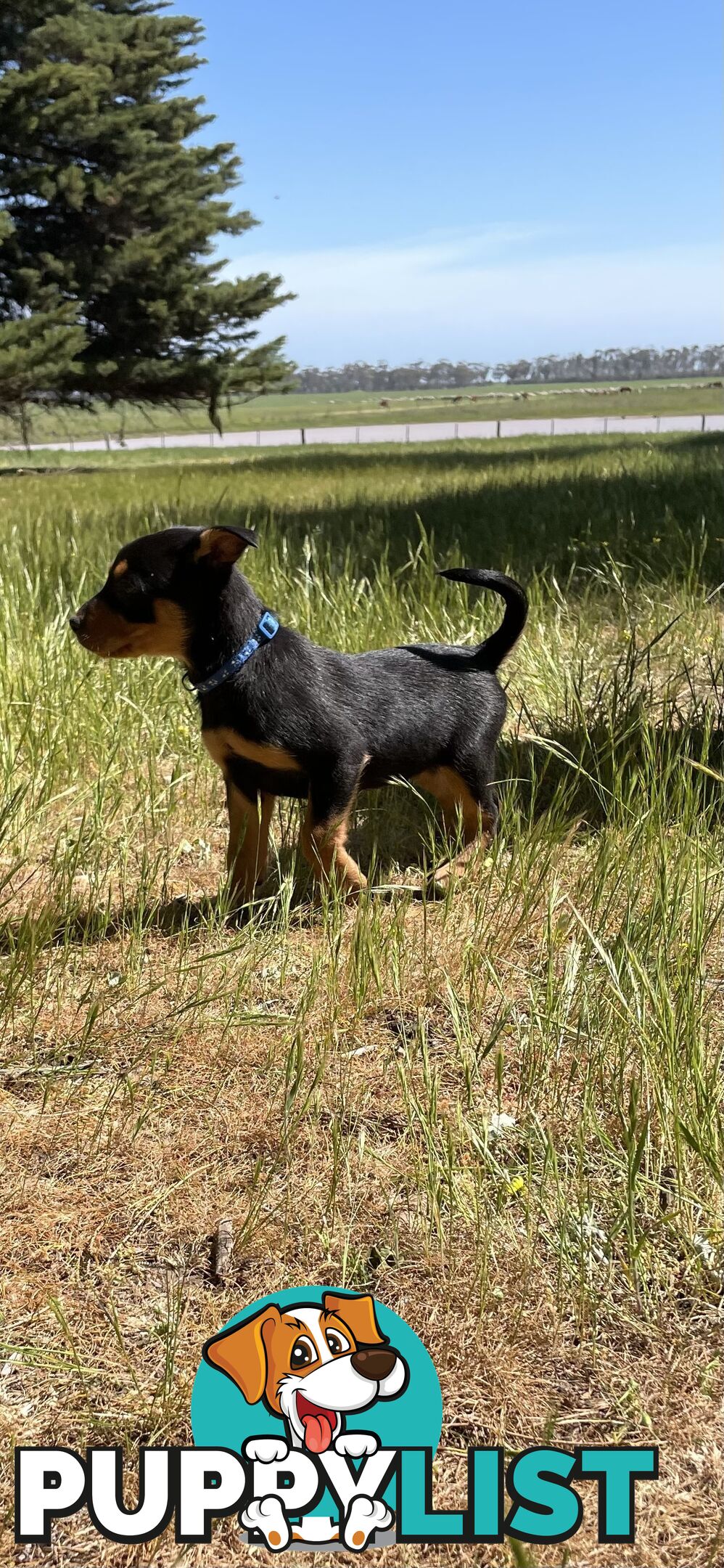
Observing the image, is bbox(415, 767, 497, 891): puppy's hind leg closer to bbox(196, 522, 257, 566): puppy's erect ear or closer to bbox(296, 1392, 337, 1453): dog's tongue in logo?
bbox(196, 522, 257, 566): puppy's erect ear

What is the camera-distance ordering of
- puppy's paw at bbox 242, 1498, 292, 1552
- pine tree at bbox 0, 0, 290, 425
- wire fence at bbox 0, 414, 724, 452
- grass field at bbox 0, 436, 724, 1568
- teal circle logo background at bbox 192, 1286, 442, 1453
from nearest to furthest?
puppy's paw at bbox 242, 1498, 292, 1552 < teal circle logo background at bbox 192, 1286, 442, 1453 < grass field at bbox 0, 436, 724, 1568 < pine tree at bbox 0, 0, 290, 425 < wire fence at bbox 0, 414, 724, 452

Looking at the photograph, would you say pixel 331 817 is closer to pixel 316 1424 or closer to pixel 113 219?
pixel 316 1424

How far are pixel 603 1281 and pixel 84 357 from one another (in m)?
24.4

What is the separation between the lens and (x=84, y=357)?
23359 millimetres

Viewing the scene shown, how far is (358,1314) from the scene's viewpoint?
1.69m

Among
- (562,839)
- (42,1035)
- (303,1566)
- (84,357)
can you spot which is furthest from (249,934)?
(84,357)

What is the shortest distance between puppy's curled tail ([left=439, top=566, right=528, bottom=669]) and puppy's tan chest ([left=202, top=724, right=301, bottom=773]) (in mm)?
637

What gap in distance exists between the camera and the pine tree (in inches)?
832

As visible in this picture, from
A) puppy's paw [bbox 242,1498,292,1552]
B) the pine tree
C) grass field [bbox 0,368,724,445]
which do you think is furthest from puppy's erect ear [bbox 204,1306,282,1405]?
grass field [bbox 0,368,724,445]

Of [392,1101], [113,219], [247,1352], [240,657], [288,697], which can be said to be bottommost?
[247,1352]

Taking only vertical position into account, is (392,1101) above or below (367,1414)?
above

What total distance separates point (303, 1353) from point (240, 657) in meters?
1.68

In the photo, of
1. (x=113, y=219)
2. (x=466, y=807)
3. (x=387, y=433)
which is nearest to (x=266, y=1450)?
(x=466, y=807)

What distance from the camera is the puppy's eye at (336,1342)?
1.64m
